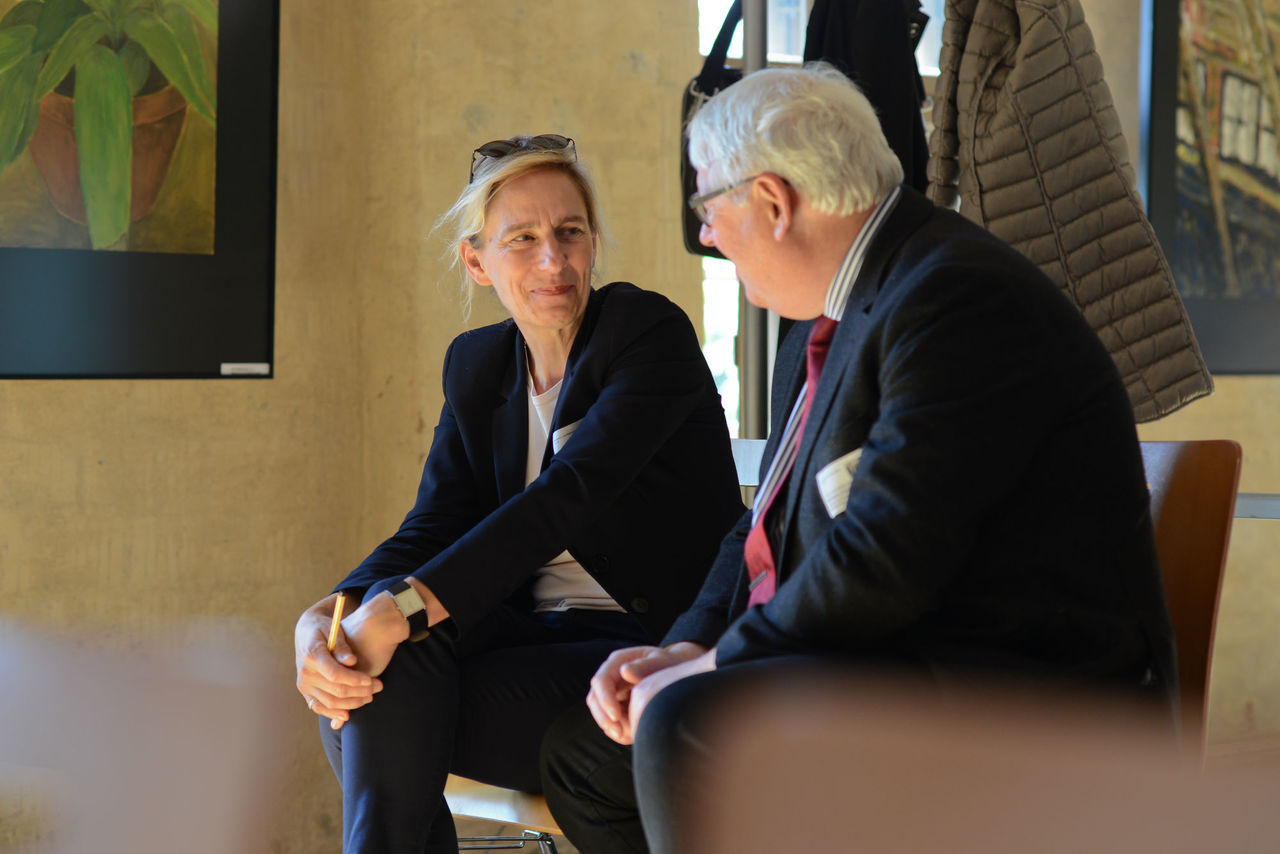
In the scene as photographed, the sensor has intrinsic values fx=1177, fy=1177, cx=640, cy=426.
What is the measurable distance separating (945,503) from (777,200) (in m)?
0.41

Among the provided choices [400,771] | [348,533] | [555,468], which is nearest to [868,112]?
[555,468]

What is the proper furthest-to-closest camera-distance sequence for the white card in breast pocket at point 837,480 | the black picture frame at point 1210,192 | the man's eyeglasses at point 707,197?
1. the black picture frame at point 1210,192
2. the man's eyeglasses at point 707,197
3. the white card in breast pocket at point 837,480

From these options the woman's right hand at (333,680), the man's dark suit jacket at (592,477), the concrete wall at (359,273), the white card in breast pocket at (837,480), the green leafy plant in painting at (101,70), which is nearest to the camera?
the white card in breast pocket at (837,480)

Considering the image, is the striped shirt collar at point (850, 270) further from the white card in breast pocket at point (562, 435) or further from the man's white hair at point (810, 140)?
the white card in breast pocket at point (562, 435)

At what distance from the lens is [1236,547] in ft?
12.8

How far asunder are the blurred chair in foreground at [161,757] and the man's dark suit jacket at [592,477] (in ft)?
2.31

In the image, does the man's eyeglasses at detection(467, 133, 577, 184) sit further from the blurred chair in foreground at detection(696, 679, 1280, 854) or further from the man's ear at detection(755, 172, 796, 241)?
the blurred chair in foreground at detection(696, 679, 1280, 854)

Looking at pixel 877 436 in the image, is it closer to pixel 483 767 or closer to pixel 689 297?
pixel 483 767

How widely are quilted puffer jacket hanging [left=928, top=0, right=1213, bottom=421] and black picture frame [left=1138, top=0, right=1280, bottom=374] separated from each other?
→ 75.0 inches

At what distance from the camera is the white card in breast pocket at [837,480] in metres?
1.26

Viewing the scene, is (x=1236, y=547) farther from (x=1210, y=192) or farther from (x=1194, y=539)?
(x=1194, y=539)

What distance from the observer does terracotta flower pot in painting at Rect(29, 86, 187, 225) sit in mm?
2766

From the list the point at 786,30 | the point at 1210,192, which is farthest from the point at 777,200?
the point at 1210,192

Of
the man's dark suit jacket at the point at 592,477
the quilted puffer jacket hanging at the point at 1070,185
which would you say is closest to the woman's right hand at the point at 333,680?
the man's dark suit jacket at the point at 592,477
